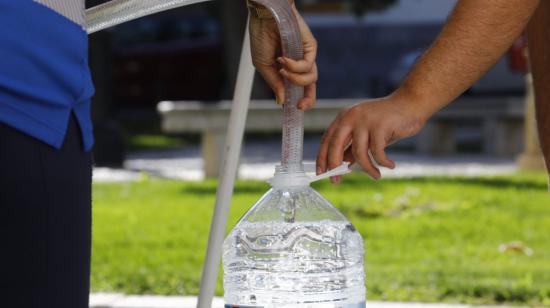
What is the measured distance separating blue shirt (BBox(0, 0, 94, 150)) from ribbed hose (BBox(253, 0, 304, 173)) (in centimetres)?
48

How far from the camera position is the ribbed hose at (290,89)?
242 cm

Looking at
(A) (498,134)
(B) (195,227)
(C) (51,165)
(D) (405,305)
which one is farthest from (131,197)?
(C) (51,165)

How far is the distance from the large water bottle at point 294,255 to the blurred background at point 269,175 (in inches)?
15.1

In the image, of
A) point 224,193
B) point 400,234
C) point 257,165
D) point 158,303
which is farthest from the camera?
point 257,165

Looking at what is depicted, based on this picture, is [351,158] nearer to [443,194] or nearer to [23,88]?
[23,88]

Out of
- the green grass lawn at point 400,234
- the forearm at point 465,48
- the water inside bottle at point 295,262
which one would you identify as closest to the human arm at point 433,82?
the forearm at point 465,48

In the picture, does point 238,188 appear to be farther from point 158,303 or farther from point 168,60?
point 168,60

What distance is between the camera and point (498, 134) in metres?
16.8

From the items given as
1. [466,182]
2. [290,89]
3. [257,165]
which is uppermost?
[257,165]

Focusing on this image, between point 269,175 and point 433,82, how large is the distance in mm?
11149

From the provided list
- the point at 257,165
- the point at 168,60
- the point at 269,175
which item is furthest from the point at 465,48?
the point at 168,60

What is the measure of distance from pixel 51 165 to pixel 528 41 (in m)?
1.27

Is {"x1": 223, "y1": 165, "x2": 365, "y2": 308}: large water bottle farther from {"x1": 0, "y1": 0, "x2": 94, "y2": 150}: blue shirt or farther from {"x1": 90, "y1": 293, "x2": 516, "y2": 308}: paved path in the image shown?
{"x1": 90, "y1": 293, "x2": 516, "y2": 308}: paved path

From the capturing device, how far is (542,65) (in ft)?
9.25
